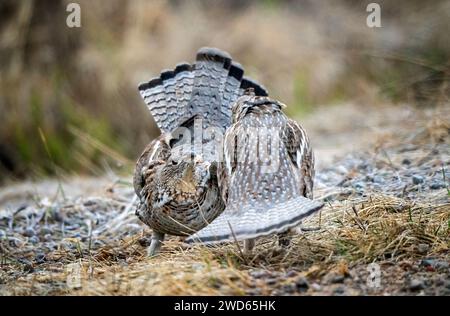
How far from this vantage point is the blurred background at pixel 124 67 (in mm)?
11289

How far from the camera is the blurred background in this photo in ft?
37.0

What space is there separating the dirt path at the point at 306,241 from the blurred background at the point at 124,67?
191 cm

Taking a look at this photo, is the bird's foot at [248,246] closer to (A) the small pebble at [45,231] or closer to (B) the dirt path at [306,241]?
(B) the dirt path at [306,241]

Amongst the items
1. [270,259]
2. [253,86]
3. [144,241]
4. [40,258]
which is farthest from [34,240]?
[270,259]

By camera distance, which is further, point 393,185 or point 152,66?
point 152,66

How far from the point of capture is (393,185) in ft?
21.3

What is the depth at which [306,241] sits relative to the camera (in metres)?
5.14

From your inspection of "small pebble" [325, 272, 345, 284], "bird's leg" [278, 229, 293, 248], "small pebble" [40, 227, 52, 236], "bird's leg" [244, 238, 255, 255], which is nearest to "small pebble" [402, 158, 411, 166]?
"bird's leg" [278, 229, 293, 248]

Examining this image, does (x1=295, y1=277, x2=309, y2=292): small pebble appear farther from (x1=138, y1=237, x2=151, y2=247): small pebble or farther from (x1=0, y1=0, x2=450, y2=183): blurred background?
(x1=0, y1=0, x2=450, y2=183): blurred background

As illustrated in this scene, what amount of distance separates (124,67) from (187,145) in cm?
656
